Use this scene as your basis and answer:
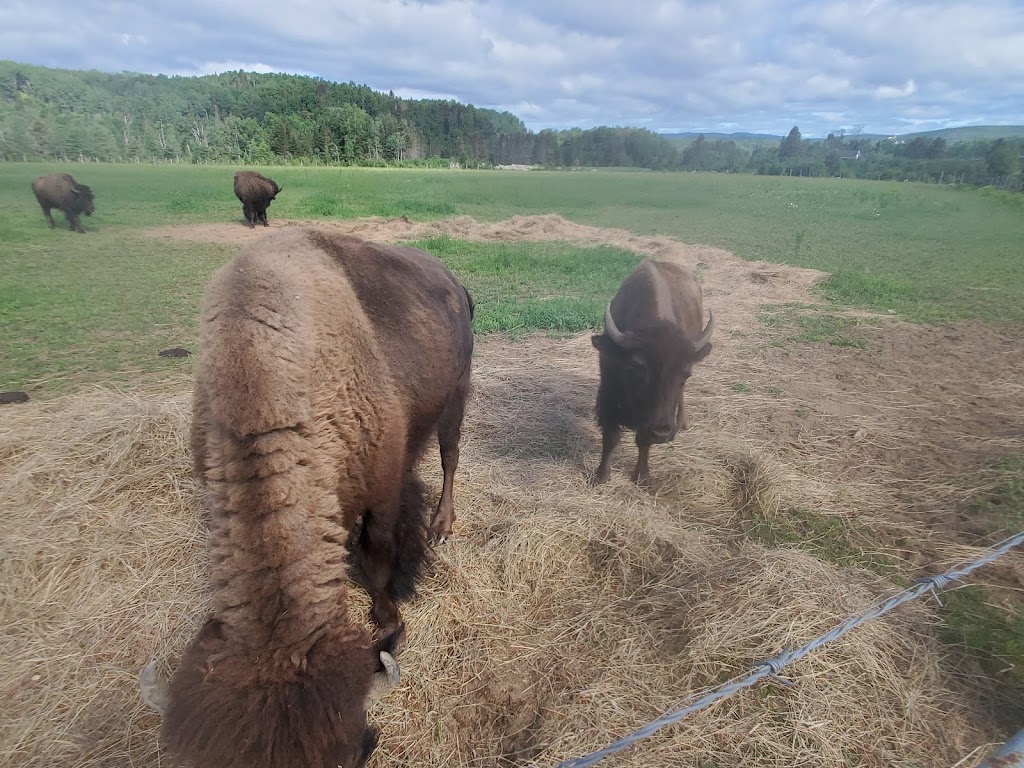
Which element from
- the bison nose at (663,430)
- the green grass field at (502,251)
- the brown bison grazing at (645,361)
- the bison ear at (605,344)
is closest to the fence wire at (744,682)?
the bison nose at (663,430)

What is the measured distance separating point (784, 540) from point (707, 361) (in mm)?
4077

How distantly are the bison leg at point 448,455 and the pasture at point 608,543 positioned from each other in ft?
0.51

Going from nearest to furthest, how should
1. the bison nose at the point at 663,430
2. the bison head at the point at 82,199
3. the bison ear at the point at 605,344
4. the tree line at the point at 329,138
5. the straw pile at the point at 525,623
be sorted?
1. the straw pile at the point at 525,623
2. the bison nose at the point at 663,430
3. the bison ear at the point at 605,344
4. the bison head at the point at 82,199
5. the tree line at the point at 329,138

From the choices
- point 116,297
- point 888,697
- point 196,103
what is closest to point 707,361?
point 888,697

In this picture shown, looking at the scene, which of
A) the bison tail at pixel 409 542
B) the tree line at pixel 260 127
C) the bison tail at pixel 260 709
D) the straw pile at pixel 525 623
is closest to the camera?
the bison tail at pixel 260 709

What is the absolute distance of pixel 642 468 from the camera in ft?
16.1

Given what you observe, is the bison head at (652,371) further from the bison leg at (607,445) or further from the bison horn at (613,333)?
the bison leg at (607,445)

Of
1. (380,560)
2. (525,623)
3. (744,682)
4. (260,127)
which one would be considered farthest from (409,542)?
(260,127)

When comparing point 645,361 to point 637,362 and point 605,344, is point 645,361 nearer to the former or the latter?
point 637,362

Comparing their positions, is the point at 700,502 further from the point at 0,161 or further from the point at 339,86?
the point at 339,86

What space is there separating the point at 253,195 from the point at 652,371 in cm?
1956

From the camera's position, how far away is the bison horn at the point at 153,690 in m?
1.70

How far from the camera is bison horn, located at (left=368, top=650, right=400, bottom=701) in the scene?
1.87 m

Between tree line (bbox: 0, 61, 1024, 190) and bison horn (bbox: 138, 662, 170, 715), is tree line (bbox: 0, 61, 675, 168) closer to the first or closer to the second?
tree line (bbox: 0, 61, 1024, 190)
